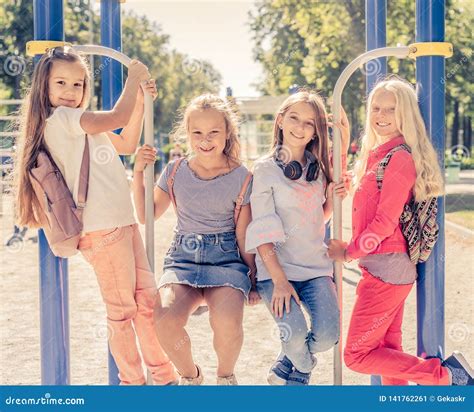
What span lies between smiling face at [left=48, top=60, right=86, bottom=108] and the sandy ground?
2.01 m

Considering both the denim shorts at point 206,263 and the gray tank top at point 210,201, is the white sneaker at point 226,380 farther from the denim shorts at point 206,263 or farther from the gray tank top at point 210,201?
the gray tank top at point 210,201

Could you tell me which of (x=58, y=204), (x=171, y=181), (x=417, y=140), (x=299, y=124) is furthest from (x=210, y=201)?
(x=417, y=140)

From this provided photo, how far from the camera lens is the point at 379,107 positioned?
322cm

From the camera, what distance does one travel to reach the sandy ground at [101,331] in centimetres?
457

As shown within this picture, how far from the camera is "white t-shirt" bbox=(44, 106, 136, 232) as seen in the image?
2988 mm

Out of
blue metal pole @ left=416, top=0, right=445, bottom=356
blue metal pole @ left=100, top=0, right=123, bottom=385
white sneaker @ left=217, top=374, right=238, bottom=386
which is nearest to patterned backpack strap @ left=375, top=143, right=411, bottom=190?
blue metal pole @ left=416, top=0, right=445, bottom=356

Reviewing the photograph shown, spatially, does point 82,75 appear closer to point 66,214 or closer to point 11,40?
point 66,214

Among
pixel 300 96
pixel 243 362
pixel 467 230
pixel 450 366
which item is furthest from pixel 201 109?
pixel 467 230

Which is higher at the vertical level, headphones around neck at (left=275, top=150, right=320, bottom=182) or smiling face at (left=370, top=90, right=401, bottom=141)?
smiling face at (left=370, top=90, right=401, bottom=141)

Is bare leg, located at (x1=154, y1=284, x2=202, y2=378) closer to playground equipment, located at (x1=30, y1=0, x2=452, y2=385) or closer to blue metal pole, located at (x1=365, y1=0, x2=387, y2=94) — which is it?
playground equipment, located at (x1=30, y1=0, x2=452, y2=385)

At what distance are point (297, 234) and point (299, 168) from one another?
283mm

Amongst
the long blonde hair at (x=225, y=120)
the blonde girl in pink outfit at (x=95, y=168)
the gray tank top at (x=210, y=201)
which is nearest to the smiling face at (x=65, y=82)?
the blonde girl in pink outfit at (x=95, y=168)

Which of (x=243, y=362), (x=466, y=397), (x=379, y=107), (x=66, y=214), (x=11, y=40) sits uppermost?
(x=11, y=40)

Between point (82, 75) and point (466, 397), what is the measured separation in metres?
2.04
